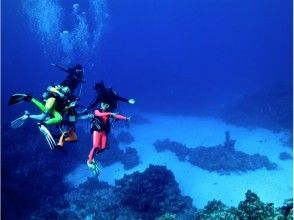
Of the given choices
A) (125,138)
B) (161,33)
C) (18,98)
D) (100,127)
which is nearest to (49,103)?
(18,98)

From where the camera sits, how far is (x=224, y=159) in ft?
81.5

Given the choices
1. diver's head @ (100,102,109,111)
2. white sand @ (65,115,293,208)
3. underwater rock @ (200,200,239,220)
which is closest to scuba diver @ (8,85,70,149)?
diver's head @ (100,102,109,111)

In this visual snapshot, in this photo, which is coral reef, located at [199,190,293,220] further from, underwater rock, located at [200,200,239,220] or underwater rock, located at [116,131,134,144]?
underwater rock, located at [116,131,134,144]

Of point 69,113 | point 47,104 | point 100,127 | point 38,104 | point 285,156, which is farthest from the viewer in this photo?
point 285,156

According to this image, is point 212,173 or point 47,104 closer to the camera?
point 47,104

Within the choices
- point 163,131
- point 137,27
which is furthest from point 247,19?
point 163,131

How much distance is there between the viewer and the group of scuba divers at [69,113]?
8.23 meters

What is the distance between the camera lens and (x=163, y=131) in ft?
129

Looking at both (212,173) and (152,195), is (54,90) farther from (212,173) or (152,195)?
(212,173)

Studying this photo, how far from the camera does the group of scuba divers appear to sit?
27.0ft

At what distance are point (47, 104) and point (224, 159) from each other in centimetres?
1879

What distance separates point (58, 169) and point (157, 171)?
883 cm

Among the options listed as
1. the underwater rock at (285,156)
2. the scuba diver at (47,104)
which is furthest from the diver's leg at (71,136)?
the underwater rock at (285,156)

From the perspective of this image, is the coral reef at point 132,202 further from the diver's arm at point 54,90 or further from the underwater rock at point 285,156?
the underwater rock at point 285,156
